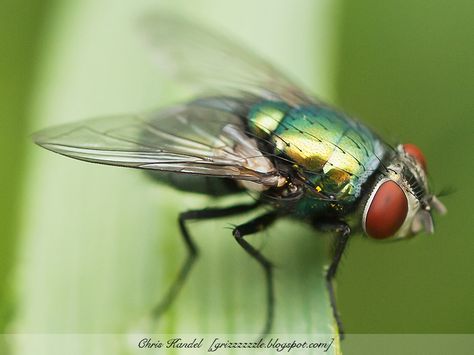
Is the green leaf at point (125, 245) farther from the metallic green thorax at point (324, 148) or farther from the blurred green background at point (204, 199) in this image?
the metallic green thorax at point (324, 148)

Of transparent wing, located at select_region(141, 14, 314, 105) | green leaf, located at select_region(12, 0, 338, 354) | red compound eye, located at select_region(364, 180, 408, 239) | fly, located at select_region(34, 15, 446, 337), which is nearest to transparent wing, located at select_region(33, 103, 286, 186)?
fly, located at select_region(34, 15, 446, 337)

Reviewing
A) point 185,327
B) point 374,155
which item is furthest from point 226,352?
point 374,155

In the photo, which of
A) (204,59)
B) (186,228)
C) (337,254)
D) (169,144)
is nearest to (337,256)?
(337,254)

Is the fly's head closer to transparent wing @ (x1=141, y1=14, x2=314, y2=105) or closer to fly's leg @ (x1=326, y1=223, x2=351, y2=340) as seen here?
fly's leg @ (x1=326, y1=223, x2=351, y2=340)

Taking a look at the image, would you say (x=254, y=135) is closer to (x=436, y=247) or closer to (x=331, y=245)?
(x=331, y=245)

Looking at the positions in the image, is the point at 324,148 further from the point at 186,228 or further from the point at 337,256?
the point at 186,228

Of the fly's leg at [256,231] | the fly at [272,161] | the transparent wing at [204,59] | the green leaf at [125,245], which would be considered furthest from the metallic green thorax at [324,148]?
the transparent wing at [204,59]
